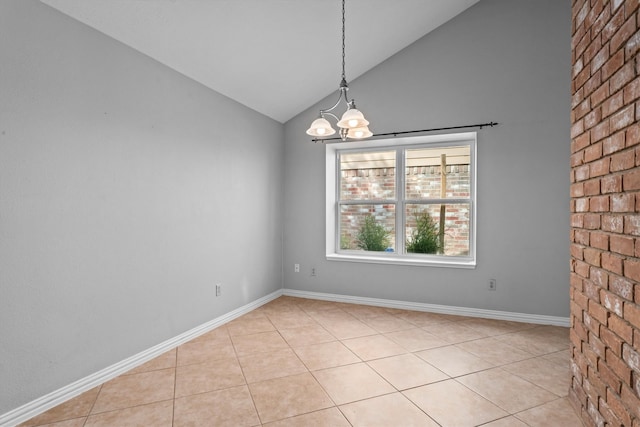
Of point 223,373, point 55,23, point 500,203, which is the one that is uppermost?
point 55,23

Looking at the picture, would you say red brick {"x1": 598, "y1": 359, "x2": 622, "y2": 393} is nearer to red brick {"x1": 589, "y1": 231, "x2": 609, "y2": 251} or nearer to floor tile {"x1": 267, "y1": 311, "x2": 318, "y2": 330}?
red brick {"x1": 589, "y1": 231, "x2": 609, "y2": 251}

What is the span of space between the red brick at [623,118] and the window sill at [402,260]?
2410mm

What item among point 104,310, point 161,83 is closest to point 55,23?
point 161,83

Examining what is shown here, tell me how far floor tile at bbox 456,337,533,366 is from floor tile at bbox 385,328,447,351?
0.20m

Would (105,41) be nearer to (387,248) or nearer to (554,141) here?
(387,248)

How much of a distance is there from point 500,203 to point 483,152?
1.86 feet

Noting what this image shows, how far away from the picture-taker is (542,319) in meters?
3.38

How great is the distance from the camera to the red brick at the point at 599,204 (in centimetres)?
150

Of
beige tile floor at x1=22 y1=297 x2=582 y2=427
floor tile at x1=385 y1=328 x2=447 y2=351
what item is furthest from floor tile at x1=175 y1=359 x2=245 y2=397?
floor tile at x1=385 y1=328 x2=447 y2=351

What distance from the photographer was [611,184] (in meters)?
1.46

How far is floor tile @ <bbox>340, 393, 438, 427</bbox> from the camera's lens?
1.81 meters

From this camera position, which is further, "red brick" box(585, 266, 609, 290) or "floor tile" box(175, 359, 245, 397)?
"floor tile" box(175, 359, 245, 397)

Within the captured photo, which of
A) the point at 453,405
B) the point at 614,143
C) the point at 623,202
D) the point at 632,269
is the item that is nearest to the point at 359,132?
the point at 614,143

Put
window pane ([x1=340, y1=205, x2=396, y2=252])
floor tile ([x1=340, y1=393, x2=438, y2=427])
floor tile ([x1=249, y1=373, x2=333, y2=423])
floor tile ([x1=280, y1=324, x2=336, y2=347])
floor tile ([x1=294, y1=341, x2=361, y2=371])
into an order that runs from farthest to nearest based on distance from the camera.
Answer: window pane ([x1=340, y1=205, x2=396, y2=252]) → floor tile ([x1=280, y1=324, x2=336, y2=347]) → floor tile ([x1=294, y1=341, x2=361, y2=371]) → floor tile ([x1=249, y1=373, x2=333, y2=423]) → floor tile ([x1=340, y1=393, x2=438, y2=427])
